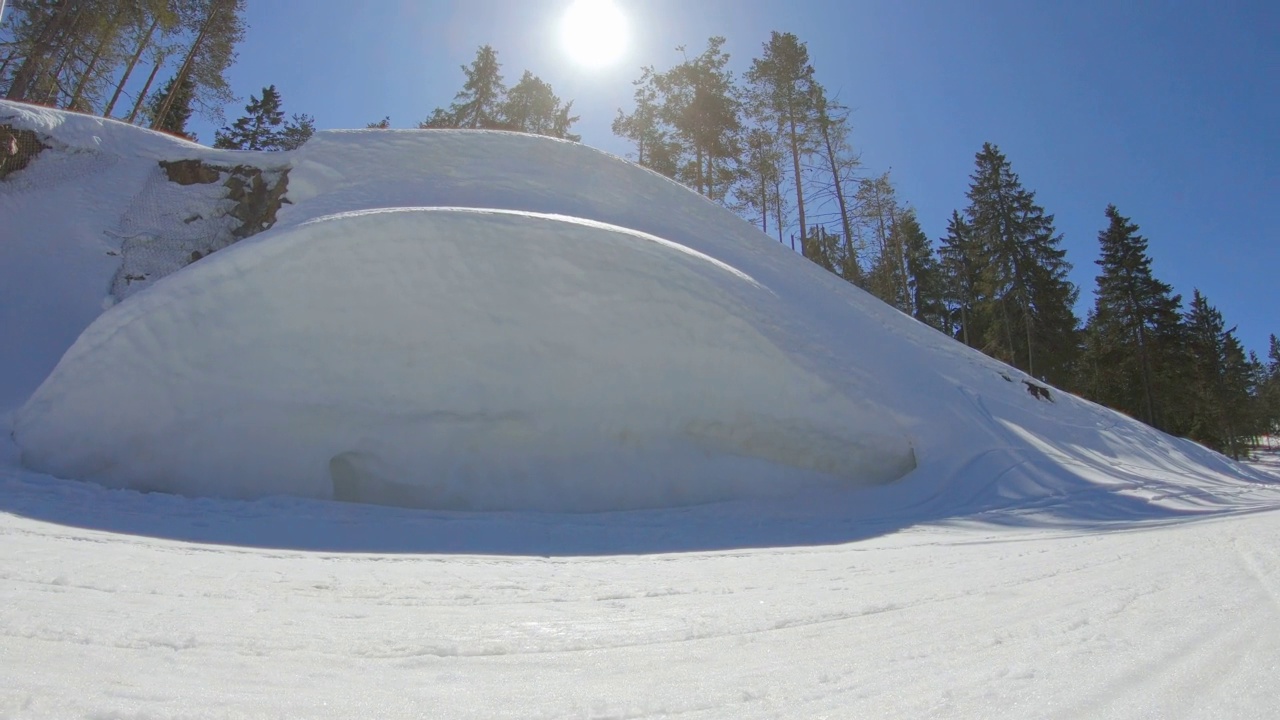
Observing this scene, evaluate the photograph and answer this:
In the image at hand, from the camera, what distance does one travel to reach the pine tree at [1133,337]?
85.1 feet

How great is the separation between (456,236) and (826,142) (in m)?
18.6

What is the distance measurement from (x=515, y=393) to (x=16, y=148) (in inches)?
552

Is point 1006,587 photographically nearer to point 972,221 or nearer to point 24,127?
point 24,127

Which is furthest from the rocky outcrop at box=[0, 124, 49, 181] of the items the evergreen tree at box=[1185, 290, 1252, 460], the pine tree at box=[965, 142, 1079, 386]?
the evergreen tree at box=[1185, 290, 1252, 460]

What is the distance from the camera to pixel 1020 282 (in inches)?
1042

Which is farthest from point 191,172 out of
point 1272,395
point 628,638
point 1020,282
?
point 1272,395

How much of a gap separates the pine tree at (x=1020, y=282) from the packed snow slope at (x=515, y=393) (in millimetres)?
17226

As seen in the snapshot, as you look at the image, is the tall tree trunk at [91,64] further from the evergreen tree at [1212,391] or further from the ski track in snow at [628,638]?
the evergreen tree at [1212,391]

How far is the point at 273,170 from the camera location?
14094 mm

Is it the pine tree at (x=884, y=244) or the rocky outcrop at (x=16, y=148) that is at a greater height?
the pine tree at (x=884, y=244)

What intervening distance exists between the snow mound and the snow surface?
42 mm

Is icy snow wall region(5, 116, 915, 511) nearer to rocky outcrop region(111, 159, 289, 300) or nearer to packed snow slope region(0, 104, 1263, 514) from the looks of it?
packed snow slope region(0, 104, 1263, 514)

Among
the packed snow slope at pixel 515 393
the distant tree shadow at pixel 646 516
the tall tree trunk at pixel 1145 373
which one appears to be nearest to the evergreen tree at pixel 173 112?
the packed snow slope at pixel 515 393

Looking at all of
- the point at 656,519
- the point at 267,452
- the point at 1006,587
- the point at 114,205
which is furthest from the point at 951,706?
the point at 114,205
